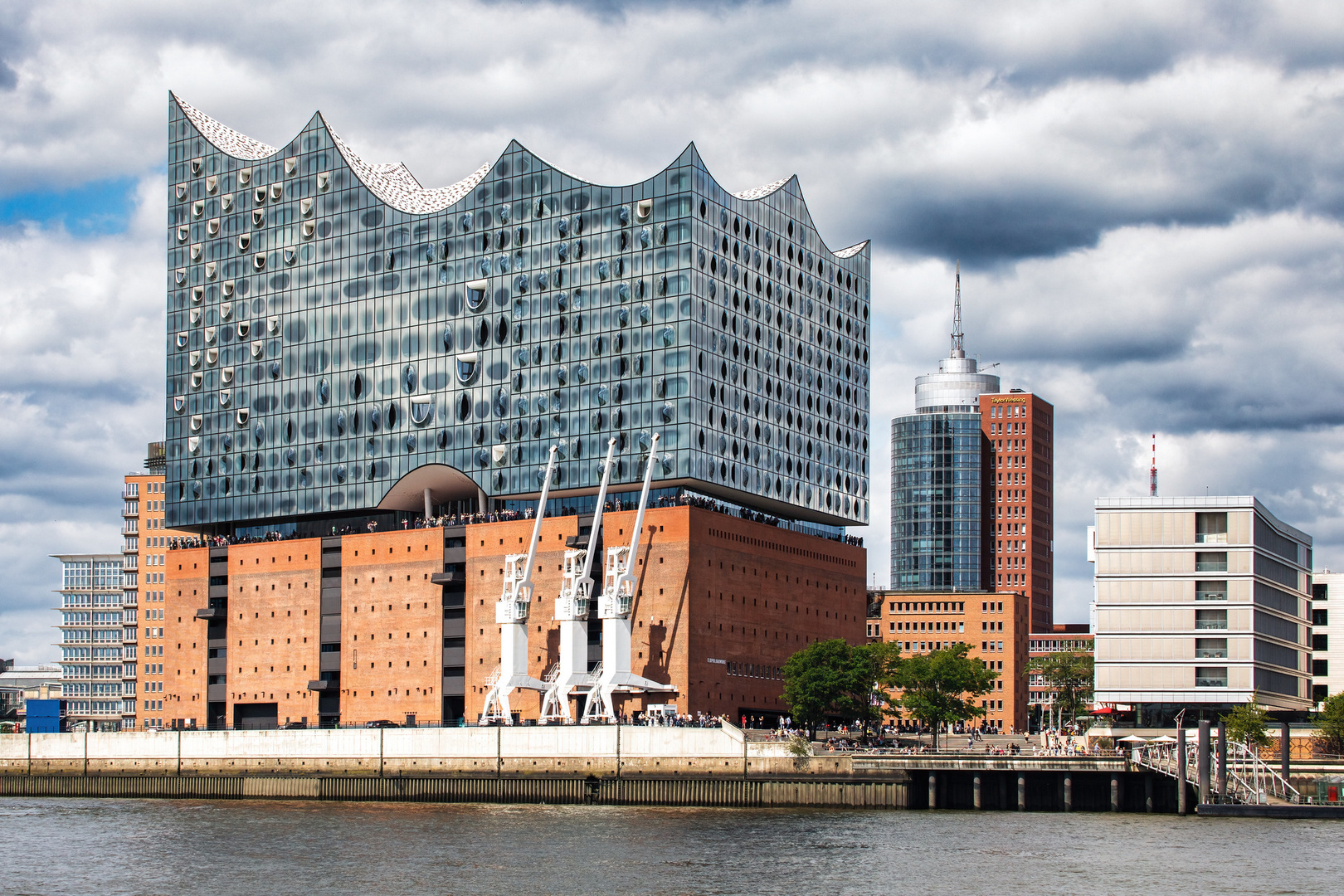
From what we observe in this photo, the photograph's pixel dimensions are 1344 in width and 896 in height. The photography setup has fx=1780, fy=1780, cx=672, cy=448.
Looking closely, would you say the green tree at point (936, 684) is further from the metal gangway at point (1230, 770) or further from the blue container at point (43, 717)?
the blue container at point (43, 717)

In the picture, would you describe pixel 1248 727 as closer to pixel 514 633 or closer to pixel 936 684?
pixel 936 684

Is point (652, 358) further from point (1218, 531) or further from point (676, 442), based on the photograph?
point (1218, 531)

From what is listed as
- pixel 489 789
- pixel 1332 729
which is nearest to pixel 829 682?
pixel 489 789

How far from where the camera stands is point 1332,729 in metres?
109

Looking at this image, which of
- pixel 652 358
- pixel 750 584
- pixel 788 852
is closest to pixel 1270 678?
pixel 750 584

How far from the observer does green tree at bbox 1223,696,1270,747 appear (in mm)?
100750

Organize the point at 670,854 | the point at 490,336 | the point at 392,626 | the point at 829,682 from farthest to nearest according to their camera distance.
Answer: the point at 392,626 → the point at 490,336 → the point at 829,682 → the point at 670,854

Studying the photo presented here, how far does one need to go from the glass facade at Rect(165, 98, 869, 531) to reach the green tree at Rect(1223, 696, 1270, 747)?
131 ft

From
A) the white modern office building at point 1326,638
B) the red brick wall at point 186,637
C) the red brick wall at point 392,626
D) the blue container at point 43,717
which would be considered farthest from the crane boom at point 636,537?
the white modern office building at point 1326,638

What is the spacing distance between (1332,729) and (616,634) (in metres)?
44.9

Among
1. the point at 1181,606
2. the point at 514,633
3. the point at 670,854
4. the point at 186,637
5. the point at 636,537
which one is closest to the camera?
the point at 670,854

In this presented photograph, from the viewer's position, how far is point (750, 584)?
129 m

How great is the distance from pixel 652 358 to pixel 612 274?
288 inches

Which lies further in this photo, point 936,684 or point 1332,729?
point 936,684
